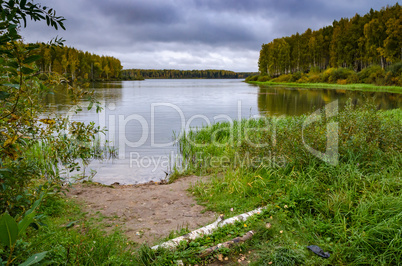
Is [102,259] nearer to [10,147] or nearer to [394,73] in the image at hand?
[10,147]

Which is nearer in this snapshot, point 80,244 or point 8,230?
point 8,230

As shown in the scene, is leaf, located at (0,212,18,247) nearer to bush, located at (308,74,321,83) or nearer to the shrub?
the shrub

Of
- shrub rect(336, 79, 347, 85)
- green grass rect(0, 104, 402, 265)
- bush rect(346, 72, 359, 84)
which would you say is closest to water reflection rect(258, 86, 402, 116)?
green grass rect(0, 104, 402, 265)

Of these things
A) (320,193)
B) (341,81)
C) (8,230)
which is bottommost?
(320,193)

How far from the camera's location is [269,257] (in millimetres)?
3811

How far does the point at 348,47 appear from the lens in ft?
207

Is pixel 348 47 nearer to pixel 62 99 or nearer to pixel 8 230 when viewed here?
pixel 62 99

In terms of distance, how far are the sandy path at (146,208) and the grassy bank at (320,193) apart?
0.43 metres

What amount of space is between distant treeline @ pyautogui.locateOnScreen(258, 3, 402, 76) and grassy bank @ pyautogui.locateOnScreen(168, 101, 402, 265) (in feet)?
164

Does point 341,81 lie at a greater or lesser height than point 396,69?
lesser

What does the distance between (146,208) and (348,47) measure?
68.8 m

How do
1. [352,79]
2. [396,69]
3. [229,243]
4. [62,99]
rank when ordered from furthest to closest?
[352,79] → [396,69] → [62,99] → [229,243]

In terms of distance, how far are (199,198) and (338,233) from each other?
278 centimetres
